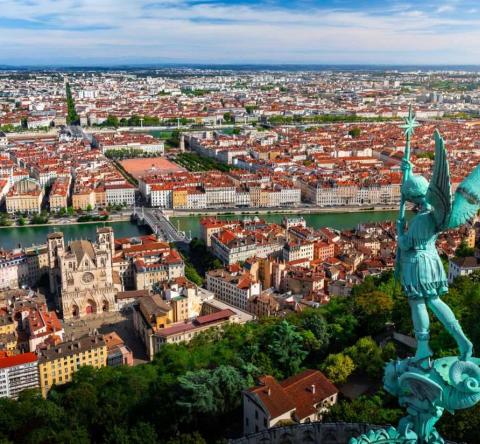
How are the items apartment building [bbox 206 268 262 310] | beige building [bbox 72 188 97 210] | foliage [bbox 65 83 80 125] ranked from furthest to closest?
foliage [bbox 65 83 80 125] → beige building [bbox 72 188 97 210] → apartment building [bbox 206 268 262 310]

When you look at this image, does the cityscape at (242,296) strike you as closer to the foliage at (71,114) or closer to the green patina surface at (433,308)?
the green patina surface at (433,308)

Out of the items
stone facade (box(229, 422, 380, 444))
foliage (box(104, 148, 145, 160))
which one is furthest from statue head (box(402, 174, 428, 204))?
foliage (box(104, 148, 145, 160))

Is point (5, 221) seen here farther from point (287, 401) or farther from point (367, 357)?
point (287, 401)

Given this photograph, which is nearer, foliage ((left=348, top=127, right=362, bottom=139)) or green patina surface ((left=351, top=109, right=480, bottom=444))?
green patina surface ((left=351, top=109, right=480, bottom=444))

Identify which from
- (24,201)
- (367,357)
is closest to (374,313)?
(367,357)

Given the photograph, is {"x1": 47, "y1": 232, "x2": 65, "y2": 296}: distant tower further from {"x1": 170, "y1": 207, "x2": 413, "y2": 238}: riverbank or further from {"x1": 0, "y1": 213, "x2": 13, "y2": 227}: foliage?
{"x1": 0, "y1": 213, "x2": 13, "y2": 227}: foliage

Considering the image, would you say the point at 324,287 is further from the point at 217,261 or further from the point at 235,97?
the point at 235,97

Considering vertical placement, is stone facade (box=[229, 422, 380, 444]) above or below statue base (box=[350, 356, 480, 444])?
below
